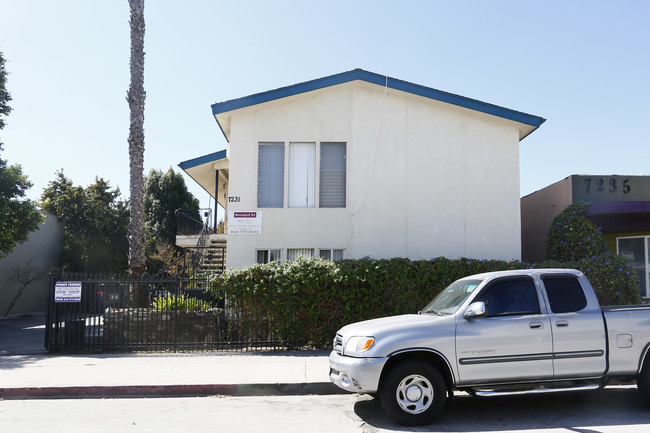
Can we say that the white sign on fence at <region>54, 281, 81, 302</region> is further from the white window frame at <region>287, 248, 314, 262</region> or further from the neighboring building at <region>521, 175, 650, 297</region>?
the neighboring building at <region>521, 175, 650, 297</region>

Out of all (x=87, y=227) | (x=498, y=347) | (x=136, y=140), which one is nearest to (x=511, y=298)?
(x=498, y=347)

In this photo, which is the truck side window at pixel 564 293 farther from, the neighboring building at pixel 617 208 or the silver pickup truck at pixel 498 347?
the neighboring building at pixel 617 208

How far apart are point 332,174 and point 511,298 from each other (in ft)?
24.9

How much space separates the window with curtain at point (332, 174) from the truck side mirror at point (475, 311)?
740 centimetres

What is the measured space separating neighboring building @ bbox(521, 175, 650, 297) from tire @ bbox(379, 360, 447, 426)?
9.27 m

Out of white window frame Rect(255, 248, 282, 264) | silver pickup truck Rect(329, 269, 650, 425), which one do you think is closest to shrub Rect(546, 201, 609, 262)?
silver pickup truck Rect(329, 269, 650, 425)

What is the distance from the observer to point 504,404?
23.4ft

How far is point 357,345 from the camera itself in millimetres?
6270

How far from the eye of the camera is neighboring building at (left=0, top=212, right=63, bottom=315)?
23.3 m

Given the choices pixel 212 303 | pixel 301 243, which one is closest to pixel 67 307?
pixel 212 303

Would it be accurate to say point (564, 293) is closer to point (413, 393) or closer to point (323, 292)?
point (413, 393)

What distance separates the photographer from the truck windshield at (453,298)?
6.60m

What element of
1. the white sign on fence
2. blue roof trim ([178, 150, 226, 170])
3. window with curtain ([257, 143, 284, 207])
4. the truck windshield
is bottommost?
the white sign on fence

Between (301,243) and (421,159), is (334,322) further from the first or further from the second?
(421,159)
